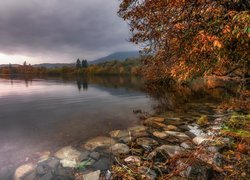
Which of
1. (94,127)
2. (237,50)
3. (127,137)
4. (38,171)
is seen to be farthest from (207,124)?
(38,171)

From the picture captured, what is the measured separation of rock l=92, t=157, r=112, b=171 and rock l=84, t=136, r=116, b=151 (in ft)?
3.59

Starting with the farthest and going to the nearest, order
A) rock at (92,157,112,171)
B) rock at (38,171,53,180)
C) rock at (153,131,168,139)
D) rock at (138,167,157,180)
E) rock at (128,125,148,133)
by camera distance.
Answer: rock at (128,125,148,133)
rock at (153,131,168,139)
rock at (92,157,112,171)
rock at (38,171,53,180)
rock at (138,167,157,180)

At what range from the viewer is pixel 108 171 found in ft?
16.7

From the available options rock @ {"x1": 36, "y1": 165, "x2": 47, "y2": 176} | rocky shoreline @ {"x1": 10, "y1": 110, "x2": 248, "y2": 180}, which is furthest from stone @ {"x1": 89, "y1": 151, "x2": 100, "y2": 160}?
rock @ {"x1": 36, "y1": 165, "x2": 47, "y2": 176}

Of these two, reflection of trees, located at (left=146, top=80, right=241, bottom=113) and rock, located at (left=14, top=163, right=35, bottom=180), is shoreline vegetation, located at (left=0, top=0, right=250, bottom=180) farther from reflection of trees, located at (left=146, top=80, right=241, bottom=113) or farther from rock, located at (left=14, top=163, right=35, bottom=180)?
reflection of trees, located at (left=146, top=80, right=241, bottom=113)

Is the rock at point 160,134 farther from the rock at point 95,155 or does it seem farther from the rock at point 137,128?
the rock at point 95,155

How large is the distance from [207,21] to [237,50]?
1167 mm

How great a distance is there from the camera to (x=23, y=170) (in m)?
5.55

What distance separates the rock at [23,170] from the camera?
5.27 metres

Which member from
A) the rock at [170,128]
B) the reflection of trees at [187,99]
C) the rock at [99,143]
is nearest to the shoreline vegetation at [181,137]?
the rock at [99,143]

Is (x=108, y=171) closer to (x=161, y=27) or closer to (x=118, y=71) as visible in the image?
(x=161, y=27)

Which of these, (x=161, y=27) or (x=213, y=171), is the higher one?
(x=161, y=27)

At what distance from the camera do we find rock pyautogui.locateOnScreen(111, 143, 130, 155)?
21.0ft

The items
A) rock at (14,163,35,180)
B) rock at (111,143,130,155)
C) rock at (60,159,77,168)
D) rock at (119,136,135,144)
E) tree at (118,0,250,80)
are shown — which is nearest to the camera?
tree at (118,0,250,80)
